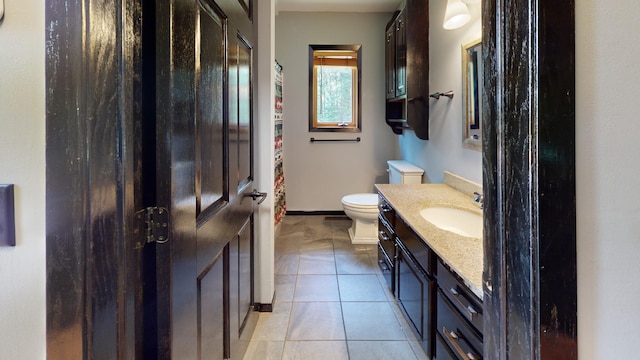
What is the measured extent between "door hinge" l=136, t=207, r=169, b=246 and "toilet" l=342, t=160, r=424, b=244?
2876mm

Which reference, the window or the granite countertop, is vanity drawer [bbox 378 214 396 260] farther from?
the window

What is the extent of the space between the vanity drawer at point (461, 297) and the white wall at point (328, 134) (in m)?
3.31

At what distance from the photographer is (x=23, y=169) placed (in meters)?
0.67

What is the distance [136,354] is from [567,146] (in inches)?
37.9

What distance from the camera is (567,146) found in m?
0.62

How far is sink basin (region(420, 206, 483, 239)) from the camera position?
84.1 inches

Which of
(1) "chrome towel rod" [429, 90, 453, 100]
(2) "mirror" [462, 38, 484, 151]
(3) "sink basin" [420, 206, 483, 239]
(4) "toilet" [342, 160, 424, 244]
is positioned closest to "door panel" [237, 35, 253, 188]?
(3) "sink basin" [420, 206, 483, 239]

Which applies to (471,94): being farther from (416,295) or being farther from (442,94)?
(416,295)

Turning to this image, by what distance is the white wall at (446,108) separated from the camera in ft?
8.19

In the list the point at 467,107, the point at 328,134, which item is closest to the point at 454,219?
the point at 467,107

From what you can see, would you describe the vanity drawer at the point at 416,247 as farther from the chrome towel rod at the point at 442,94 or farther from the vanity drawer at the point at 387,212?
the chrome towel rod at the point at 442,94

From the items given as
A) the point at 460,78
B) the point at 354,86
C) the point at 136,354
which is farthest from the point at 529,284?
the point at 354,86

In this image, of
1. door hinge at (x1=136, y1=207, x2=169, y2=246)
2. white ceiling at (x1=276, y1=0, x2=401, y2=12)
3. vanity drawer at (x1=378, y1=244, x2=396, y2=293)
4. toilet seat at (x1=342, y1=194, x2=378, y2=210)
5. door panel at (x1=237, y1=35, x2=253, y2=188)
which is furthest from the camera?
white ceiling at (x1=276, y1=0, x2=401, y2=12)

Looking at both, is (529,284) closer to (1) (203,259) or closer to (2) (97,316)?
(2) (97,316)
